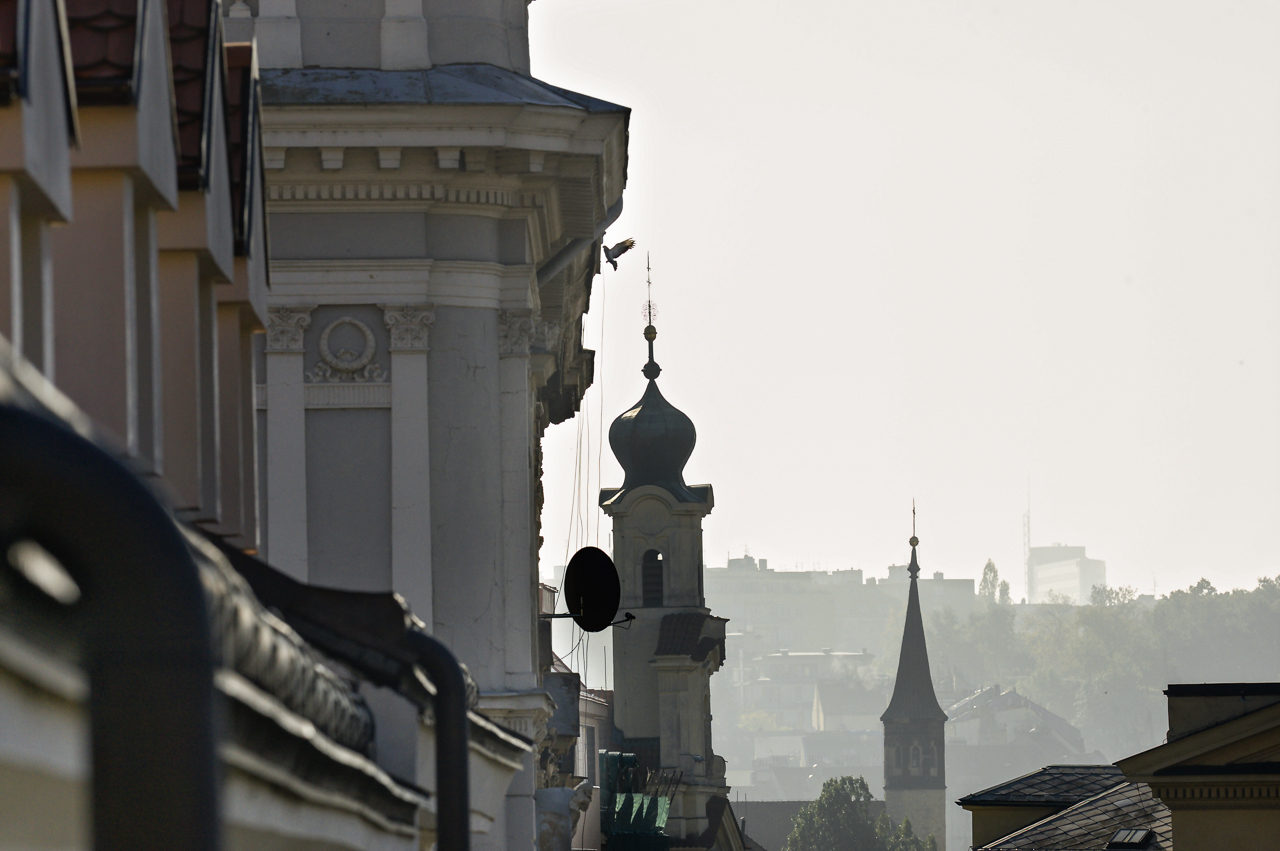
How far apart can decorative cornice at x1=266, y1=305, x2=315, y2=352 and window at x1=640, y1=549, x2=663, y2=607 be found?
45.4 m

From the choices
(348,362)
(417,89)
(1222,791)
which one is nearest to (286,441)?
(348,362)

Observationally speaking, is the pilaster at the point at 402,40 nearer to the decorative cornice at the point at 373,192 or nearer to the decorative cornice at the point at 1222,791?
the decorative cornice at the point at 373,192

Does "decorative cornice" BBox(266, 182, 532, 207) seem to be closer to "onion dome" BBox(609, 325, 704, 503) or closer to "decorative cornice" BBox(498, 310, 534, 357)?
"decorative cornice" BBox(498, 310, 534, 357)

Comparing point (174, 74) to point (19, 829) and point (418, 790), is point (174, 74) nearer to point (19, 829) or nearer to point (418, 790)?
point (418, 790)

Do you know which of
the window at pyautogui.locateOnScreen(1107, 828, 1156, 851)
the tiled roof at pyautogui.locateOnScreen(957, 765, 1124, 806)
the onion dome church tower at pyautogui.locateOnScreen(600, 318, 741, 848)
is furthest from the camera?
the onion dome church tower at pyautogui.locateOnScreen(600, 318, 741, 848)

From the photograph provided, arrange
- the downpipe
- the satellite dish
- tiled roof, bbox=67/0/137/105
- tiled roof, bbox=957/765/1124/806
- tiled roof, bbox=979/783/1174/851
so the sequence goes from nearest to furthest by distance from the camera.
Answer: the downpipe
tiled roof, bbox=67/0/137/105
the satellite dish
tiled roof, bbox=979/783/1174/851
tiled roof, bbox=957/765/1124/806

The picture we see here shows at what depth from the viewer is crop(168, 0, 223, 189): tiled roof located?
21.1 ft

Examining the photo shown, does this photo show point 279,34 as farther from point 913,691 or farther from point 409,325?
point 913,691

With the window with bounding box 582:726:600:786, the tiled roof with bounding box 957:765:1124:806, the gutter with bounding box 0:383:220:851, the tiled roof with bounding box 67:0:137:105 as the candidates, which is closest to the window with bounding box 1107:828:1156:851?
the tiled roof with bounding box 957:765:1124:806

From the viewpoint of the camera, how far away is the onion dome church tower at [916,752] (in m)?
122

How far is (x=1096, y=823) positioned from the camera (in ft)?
82.3

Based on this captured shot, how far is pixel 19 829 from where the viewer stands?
155 cm

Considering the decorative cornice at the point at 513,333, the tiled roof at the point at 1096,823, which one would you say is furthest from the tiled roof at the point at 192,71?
the tiled roof at the point at 1096,823

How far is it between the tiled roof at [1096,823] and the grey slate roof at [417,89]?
13.4 metres
